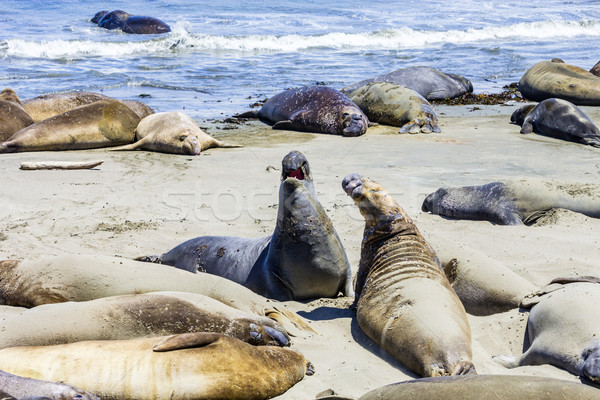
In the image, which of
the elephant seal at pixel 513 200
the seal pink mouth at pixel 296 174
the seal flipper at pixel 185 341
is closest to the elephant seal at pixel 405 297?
the seal pink mouth at pixel 296 174

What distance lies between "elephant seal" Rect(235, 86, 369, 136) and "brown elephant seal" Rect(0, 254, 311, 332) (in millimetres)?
6548

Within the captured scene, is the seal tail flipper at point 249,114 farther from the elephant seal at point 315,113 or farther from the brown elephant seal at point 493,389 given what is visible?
the brown elephant seal at point 493,389

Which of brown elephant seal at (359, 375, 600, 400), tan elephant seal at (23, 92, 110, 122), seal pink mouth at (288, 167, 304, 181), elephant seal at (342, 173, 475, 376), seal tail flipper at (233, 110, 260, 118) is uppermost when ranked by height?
seal pink mouth at (288, 167, 304, 181)

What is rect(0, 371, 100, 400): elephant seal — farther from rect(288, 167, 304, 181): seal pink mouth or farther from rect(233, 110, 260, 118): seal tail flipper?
rect(233, 110, 260, 118): seal tail flipper

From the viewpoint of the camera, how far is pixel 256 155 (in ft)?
30.6

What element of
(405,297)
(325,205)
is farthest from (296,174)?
(325,205)

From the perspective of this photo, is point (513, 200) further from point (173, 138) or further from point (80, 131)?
point (80, 131)

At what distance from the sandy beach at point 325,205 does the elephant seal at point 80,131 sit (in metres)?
0.25

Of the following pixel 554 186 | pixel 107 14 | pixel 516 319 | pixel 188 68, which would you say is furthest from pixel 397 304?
pixel 107 14

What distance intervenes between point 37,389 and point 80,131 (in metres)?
7.33

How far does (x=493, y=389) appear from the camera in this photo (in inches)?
108

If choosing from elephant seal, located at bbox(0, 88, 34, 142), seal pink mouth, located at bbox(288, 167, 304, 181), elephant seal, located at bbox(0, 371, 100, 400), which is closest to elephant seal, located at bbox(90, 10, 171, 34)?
elephant seal, located at bbox(0, 88, 34, 142)

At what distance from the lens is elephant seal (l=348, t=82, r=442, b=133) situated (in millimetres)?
11305

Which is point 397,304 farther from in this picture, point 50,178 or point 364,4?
point 364,4
